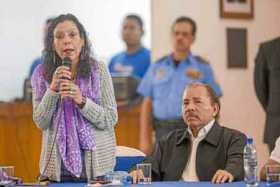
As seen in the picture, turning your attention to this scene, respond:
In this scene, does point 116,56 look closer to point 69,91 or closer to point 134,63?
point 134,63

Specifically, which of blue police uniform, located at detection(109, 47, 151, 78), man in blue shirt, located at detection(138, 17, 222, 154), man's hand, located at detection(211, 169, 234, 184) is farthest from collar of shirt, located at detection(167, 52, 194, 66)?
man's hand, located at detection(211, 169, 234, 184)

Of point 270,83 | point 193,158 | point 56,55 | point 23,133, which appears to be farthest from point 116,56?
point 56,55

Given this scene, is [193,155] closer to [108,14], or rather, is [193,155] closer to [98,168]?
[98,168]

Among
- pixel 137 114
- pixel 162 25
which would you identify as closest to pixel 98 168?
pixel 137 114

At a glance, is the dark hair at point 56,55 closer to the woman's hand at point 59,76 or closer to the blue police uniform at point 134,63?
the woman's hand at point 59,76

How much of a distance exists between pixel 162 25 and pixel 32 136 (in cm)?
147

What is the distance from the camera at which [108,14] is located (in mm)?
5344

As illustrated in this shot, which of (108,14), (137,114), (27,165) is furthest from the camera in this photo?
(108,14)

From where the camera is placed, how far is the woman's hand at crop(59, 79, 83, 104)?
2.64 m

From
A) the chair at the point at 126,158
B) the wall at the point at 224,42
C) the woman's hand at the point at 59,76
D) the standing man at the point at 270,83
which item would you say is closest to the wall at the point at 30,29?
the wall at the point at 224,42

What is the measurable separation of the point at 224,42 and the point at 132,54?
802mm

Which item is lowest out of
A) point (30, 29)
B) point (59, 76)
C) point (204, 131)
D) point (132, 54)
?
point (204, 131)

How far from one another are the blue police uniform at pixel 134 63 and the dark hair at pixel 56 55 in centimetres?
232

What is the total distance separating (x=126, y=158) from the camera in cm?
319
